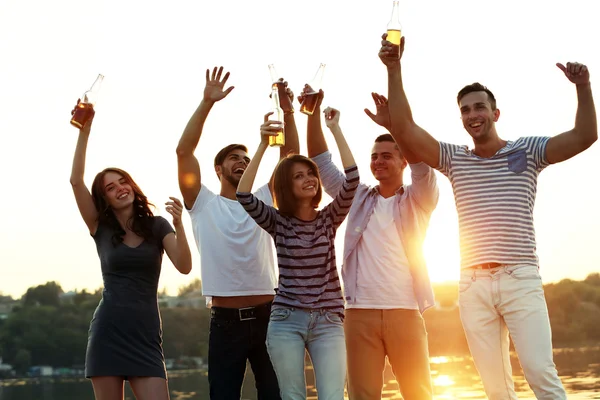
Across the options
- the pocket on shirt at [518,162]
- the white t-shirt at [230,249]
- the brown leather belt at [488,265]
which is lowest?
the brown leather belt at [488,265]

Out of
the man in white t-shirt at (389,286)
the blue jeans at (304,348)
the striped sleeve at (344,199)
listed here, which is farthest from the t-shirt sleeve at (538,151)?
the blue jeans at (304,348)

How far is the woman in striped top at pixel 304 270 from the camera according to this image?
5262mm

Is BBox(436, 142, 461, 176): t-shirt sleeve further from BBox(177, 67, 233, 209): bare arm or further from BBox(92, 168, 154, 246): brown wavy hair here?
BBox(92, 168, 154, 246): brown wavy hair

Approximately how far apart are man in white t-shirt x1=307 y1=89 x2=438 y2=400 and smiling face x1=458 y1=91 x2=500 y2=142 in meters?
0.46

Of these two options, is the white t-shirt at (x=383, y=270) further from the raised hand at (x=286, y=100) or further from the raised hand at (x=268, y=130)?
the raised hand at (x=286, y=100)

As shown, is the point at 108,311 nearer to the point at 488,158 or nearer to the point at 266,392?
the point at 266,392

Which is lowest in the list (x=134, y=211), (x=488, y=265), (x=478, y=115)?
(x=488, y=265)

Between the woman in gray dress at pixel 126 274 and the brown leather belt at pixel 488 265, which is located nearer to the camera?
the brown leather belt at pixel 488 265

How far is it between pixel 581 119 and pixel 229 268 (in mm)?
2518

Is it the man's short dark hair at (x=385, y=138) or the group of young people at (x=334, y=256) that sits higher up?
the man's short dark hair at (x=385, y=138)

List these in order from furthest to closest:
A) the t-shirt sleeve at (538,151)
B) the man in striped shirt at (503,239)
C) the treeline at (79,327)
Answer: the treeline at (79,327), the t-shirt sleeve at (538,151), the man in striped shirt at (503,239)

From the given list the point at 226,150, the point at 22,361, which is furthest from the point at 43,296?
the point at 226,150

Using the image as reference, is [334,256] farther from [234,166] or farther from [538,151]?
[538,151]

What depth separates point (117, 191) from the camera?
583 cm
